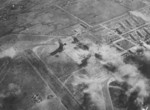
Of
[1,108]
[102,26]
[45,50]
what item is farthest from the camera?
[102,26]

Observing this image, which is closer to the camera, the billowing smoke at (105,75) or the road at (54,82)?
the road at (54,82)

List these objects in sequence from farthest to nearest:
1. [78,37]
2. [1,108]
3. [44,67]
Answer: [78,37] → [44,67] → [1,108]

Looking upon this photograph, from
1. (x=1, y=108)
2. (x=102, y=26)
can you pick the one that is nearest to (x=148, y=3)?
(x=102, y=26)

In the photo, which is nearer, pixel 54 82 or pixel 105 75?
pixel 54 82

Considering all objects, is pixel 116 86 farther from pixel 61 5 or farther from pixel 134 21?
pixel 61 5

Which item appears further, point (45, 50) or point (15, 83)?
point (45, 50)

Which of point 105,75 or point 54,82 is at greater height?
point 54,82

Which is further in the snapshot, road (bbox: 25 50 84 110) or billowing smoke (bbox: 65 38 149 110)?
billowing smoke (bbox: 65 38 149 110)
